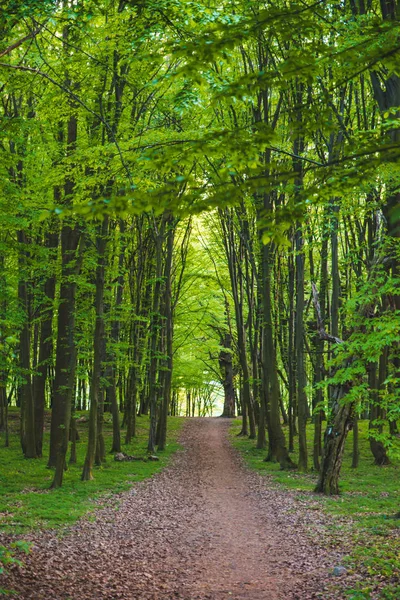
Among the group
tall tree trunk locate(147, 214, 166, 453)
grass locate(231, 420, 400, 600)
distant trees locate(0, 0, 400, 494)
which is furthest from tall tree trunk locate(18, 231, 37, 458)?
grass locate(231, 420, 400, 600)

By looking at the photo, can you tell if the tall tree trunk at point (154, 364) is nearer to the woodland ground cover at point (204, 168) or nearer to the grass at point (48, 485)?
A: the woodland ground cover at point (204, 168)

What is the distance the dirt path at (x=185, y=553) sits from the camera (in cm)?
632

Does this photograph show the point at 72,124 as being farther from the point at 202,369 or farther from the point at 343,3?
the point at 202,369

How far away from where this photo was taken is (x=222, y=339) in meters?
36.2

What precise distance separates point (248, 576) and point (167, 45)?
6.36m

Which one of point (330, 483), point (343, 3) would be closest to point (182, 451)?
point (330, 483)

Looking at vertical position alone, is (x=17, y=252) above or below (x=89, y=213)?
above

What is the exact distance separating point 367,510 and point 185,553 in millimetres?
4508

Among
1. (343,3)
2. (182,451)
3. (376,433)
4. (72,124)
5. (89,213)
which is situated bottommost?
(182,451)

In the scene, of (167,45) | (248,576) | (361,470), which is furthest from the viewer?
(361,470)

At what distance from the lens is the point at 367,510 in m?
10.7

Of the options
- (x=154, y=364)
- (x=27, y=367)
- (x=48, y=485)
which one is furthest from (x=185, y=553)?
(x=154, y=364)

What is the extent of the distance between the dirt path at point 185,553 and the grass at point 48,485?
577 mm

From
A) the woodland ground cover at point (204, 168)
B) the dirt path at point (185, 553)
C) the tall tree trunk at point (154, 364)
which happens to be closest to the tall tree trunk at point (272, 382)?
the woodland ground cover at point (204, 168)
